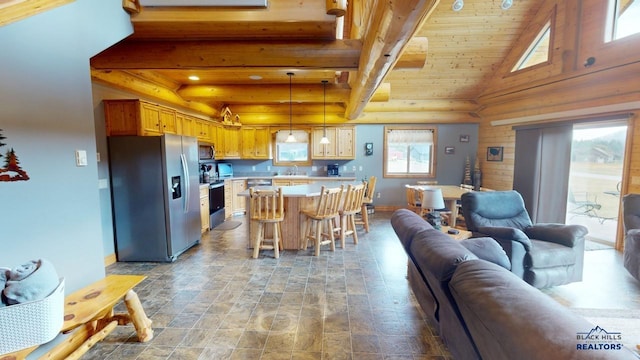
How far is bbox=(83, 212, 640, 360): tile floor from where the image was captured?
2090 millimetres

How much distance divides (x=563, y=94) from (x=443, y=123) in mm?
2451

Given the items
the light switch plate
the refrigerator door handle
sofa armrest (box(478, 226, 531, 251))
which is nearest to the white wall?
the light switch plate

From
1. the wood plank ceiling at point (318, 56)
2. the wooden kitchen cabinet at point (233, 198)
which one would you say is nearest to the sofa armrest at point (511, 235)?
the wood plank ceiling at point (318, 56)

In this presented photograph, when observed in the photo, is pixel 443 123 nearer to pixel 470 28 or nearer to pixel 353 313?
pixel 470 28

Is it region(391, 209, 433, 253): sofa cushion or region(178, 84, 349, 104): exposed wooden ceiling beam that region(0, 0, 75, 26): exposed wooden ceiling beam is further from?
region(178, 84, 349, 104): exposed wooden ceiling beam

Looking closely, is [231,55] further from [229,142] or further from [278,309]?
[229,142]

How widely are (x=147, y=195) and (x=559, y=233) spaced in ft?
16.2

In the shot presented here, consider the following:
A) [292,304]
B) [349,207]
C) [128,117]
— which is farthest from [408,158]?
[128,117]

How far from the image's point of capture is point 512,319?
1.01m

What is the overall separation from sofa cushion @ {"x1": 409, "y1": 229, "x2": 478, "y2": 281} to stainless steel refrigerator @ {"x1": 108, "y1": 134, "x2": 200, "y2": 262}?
3200 mm

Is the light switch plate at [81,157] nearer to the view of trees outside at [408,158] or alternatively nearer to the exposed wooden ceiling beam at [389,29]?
the exposed wooden ceiling beam at [389,29]

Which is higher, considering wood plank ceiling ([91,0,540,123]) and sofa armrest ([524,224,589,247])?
wood plank ceiling ([91,0,540,123])

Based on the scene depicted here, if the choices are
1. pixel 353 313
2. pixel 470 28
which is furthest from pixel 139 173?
pixel 470 28

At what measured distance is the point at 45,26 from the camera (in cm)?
183
